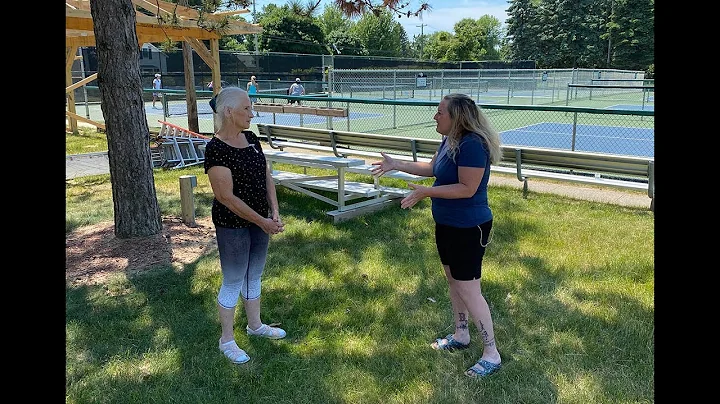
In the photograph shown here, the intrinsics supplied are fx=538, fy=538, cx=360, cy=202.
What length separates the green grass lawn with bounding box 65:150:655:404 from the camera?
125 inches

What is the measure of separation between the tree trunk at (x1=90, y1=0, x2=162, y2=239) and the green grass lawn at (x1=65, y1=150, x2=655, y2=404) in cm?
102

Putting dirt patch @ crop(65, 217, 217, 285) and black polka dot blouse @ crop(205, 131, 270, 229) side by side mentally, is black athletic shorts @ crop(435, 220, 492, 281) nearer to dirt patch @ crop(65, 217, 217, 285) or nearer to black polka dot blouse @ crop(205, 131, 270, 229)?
black polka dot blouse @ crop(205, 131, 270, 229)

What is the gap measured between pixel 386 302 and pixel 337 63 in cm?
3265

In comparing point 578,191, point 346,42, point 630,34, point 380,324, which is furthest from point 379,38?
point 380,324

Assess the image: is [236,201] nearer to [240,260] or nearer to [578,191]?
[240,260]

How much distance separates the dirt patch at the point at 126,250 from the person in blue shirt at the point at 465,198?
297 cm

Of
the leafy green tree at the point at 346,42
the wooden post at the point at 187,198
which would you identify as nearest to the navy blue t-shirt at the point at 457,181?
the wooden post at the point at 187,198

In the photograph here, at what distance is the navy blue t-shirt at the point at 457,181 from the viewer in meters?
3.07

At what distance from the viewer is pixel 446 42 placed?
67.9m

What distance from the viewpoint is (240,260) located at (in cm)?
342

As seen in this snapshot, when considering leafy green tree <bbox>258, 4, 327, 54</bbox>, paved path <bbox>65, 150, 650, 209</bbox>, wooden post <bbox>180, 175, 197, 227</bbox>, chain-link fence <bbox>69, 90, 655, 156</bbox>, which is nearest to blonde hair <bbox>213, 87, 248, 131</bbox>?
wooden post <bbox>180, 175, 197, 227</bbox>
